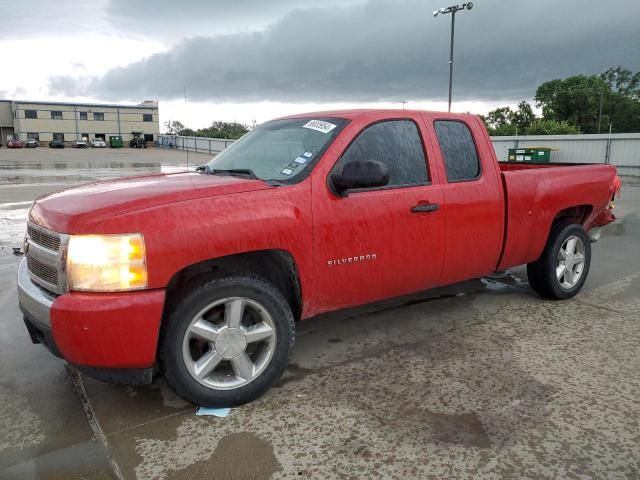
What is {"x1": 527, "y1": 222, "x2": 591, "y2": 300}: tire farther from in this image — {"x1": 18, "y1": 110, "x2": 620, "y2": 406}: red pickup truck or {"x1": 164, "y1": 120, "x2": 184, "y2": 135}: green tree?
{"x1": 164, "y1": 120, "x2": 184, "y2": 135}: green tree

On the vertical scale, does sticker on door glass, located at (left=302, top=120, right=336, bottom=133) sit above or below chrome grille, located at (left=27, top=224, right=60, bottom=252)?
above

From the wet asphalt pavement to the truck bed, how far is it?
0.65 m

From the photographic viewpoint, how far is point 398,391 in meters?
3.23

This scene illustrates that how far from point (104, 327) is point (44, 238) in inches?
27.8

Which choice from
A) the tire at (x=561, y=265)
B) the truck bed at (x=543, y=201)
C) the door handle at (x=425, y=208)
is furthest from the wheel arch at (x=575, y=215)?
the door handle at (x=425, y=208)

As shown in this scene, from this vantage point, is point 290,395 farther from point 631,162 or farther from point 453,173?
point 631,162

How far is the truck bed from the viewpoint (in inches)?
172

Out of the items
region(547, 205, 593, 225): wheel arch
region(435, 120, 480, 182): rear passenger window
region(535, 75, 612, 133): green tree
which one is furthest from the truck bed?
region(535, 75, 612, 133): green tree

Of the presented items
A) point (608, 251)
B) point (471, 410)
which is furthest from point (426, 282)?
point (608, 251)

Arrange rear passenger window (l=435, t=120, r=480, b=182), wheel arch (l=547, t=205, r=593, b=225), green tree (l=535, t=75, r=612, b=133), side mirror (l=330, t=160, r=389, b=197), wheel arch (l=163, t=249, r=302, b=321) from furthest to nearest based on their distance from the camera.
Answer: green tree (l=535, t=75, r=612, b=133), wheel arch (l=547, t=205, r=593, b=225), rear passenger window (l=435, t=120, r=480, b=182), side mirror (l=330, t=160, r=389, b=197), wheel arch (l=163, t=249, r=302, b=321)

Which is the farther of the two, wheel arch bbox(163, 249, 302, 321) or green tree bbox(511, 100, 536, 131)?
green tree bbox(511, 100, 536, 131)

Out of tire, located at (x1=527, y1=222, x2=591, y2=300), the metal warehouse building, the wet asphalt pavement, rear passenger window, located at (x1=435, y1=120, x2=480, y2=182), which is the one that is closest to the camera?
the wet asphalt pavement

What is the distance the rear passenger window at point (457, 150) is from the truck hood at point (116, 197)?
1599 mm

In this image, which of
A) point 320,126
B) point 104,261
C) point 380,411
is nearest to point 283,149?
point 320,126
